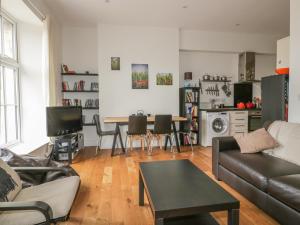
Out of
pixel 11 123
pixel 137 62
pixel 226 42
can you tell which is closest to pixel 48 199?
pixel 11 123

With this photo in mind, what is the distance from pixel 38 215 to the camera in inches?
51.0

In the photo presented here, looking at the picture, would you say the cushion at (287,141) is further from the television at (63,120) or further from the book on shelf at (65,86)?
the book on shelf at (65,86)

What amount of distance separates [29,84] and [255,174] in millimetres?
3908

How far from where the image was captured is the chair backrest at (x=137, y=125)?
432cm

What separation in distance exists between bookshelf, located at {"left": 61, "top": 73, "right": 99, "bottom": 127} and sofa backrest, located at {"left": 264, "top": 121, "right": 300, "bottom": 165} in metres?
A: 3.80

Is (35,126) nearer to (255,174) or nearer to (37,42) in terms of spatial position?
(37,42)

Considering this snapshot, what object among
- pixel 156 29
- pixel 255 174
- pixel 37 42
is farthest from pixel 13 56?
pixel 255 174

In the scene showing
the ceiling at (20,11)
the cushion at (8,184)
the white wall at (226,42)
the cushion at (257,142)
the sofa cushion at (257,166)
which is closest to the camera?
the cushion at (8,184)

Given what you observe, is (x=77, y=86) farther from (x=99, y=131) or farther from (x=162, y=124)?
(x=162, y=124)

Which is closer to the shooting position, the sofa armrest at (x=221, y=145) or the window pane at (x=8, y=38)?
the sofa armrest at (x=221, y=145)

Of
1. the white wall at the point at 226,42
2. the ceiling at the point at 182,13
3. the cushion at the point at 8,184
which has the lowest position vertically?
the cushion at the point at 8,184

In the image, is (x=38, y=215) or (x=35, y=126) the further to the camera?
(x=35, y=126)

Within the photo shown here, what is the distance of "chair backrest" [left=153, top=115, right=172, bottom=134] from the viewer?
14.6 feet

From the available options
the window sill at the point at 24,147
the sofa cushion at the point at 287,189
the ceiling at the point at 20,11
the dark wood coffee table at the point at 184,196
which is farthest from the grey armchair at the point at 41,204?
the ceiling at the point at 20,11
